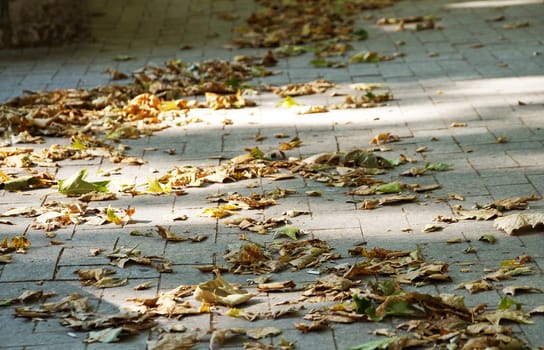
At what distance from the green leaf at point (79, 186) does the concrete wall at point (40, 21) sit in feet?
14.3

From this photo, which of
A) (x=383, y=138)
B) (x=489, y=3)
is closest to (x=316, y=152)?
(x=383, y=138)

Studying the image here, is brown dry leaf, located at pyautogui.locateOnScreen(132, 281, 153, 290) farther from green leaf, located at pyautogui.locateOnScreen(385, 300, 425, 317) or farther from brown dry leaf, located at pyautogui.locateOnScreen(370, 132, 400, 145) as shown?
brown dry leaf, located at pyautogui.locateOnScreen(370, 132, 400, 145)

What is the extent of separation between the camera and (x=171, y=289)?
433 cm

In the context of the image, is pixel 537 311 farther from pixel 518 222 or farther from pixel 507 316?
pixel 518 222

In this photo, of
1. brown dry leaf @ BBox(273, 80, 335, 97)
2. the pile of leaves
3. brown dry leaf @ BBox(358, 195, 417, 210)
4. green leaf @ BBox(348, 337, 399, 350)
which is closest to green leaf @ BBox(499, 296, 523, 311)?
green leaf @ BBox(348, 337, 399, 350)

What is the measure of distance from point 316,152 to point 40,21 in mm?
4437

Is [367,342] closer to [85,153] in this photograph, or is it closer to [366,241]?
[366,241]

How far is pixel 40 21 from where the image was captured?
9.75 m

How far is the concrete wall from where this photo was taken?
31.7 ft

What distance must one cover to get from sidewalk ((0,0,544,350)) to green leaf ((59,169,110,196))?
2.1 inches

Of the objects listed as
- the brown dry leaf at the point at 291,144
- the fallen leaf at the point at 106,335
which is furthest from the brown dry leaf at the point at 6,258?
the brown dry leaf at the point at 291,144

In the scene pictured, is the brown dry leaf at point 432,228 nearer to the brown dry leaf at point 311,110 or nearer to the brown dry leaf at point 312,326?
the brown dry leaf at point 312,326

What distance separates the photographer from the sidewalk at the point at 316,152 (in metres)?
4.22

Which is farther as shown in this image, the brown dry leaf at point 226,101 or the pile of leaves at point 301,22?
the pile of leaves at point 301,22
